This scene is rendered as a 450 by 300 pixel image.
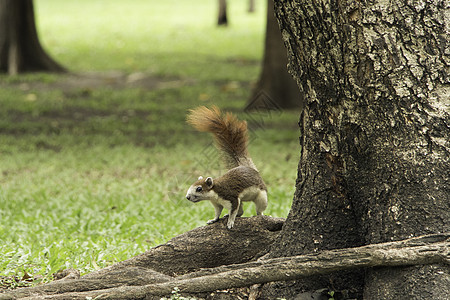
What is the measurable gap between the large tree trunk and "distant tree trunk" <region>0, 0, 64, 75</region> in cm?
1237

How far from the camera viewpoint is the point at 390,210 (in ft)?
10.7

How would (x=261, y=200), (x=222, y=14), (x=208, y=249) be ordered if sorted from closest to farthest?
(x=208, y=249)
(x=261, y=200)
(x=222, y=14)

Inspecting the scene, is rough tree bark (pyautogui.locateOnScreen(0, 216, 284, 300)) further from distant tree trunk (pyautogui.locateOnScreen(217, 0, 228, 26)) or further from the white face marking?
distant tree trunk (pyautogui.locateOnScreen(217, 0, 228, 26))

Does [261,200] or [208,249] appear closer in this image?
[208,249]

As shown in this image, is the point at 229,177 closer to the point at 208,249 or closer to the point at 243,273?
the point at 208,249

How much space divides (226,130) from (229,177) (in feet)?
1.26

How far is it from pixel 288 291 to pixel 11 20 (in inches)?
493

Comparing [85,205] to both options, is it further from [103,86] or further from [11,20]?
[11,20]

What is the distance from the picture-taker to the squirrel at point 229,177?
4258 mm

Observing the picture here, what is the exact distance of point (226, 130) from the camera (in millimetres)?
4512

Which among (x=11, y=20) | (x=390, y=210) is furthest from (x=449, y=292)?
(x=11, y=20)

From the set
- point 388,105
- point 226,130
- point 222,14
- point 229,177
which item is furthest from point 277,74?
point 222,14

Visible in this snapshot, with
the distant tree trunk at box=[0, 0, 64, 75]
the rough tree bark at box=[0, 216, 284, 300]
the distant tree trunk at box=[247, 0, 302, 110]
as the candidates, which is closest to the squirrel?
the rough tree bark at box=[0, 216, 284, 300]

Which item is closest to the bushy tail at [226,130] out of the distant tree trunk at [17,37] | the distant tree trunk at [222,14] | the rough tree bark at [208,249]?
the rough tree bark at [208,249]
